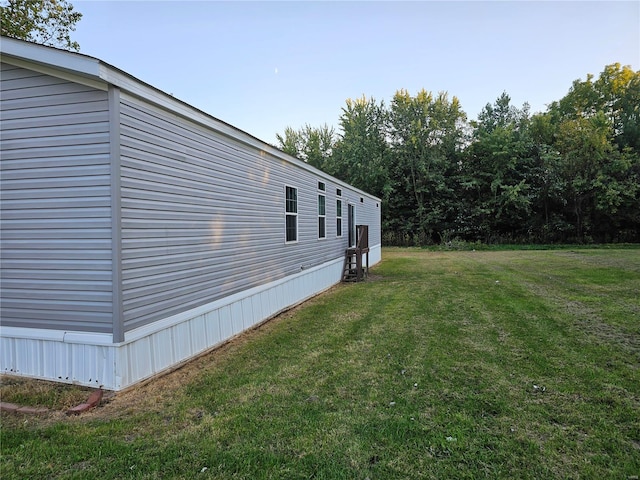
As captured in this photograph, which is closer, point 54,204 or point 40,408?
point 40,408

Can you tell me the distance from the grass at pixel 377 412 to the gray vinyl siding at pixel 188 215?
0.89 m

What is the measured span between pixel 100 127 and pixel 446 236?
A: 2329cm

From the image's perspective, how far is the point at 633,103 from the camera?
23.2 m

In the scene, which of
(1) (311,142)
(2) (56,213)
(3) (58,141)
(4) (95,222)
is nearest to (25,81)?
(3) (58,141)

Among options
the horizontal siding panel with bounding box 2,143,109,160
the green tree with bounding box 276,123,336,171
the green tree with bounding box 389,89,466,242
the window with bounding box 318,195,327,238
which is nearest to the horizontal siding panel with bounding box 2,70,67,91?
the horizontal siding panel with bounding box 2,143,109,160

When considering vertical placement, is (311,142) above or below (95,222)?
above

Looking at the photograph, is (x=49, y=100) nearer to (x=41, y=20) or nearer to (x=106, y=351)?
(x=106, y=351)

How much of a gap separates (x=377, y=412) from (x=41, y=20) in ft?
63.8

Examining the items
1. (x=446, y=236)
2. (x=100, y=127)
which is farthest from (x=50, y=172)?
(x=446, y=236)

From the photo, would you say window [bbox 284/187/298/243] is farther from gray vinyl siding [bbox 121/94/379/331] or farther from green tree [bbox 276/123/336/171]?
green tree [bbox 276/123/336/171]

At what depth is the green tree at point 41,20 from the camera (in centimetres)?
1275

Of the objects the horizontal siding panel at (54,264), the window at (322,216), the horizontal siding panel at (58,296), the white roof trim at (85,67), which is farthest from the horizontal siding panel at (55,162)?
the window at (322,216)

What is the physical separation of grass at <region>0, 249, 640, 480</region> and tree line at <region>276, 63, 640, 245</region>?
64.7 ft

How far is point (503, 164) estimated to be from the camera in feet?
76.5
